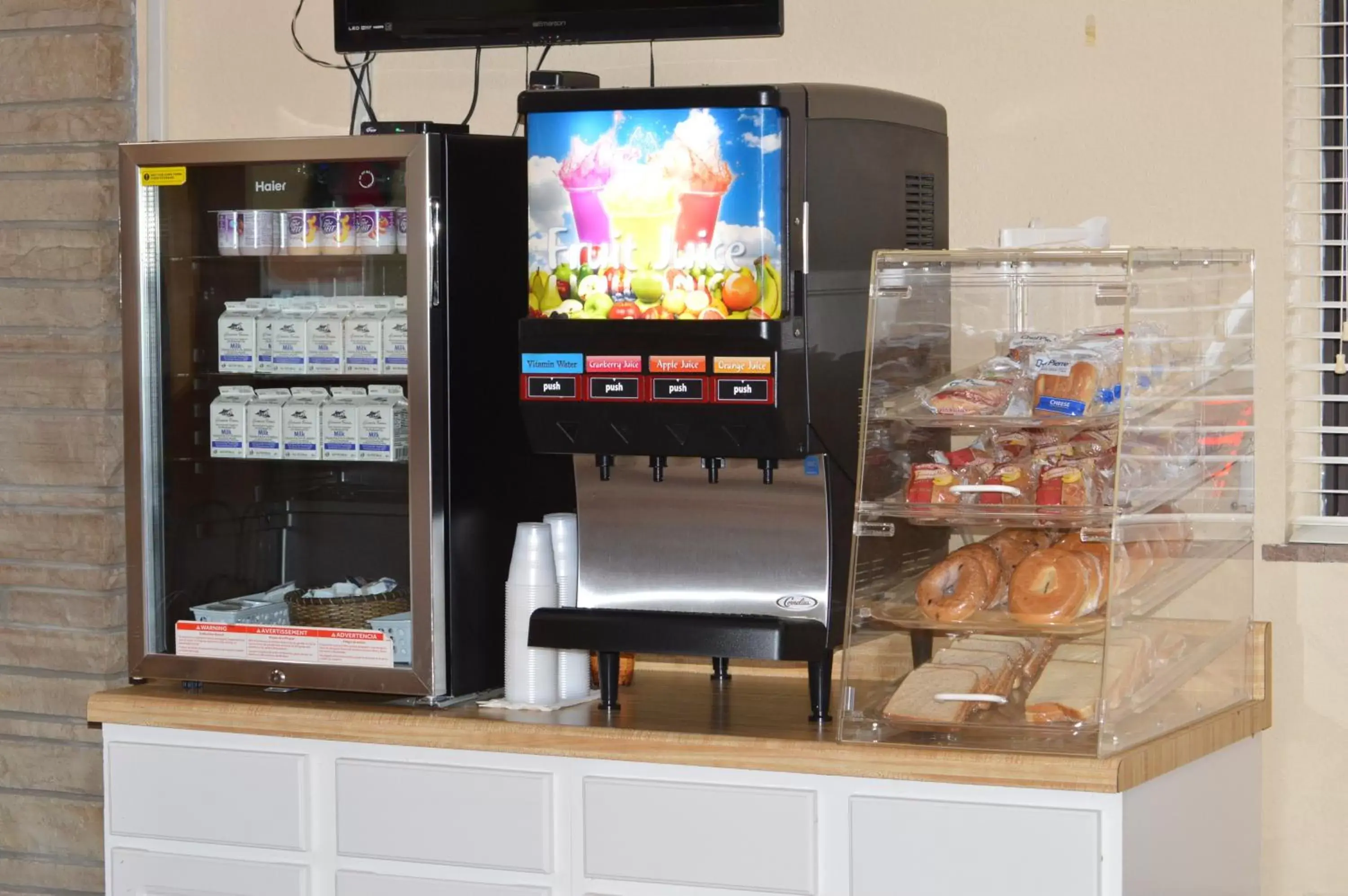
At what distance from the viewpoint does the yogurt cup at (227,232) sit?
3.06m

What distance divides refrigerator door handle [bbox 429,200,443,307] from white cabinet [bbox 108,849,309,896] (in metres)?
0.99

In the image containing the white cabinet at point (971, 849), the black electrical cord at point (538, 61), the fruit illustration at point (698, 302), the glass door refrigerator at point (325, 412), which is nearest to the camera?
the white cabinet at point (971, 849)

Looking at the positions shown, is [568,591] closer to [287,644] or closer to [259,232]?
[287,644]

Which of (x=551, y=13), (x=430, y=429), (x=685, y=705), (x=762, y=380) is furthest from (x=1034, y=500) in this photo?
(x=551, y=13)

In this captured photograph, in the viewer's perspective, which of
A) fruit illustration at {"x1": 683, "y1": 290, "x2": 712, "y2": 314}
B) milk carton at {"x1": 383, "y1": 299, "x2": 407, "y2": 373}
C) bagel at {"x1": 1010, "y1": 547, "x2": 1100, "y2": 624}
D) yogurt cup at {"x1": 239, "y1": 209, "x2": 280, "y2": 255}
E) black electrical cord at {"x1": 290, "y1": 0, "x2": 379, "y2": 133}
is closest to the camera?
bagel at {"x1": 1010, "y1": 547, "x2": 1100, "y2": 624}

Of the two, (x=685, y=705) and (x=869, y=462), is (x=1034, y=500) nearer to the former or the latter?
(x=869, y=462)

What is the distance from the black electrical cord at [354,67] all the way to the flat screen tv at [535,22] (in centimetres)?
24

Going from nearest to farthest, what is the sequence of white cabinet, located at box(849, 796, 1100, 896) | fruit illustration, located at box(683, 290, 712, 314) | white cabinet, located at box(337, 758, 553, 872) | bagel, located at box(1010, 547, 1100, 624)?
white cabinet, located at box(849, 796, 1100, 896), bagel, located at box(1010, 547, 1100, 624), fruit illustration, located at box(683, 290, 712, 314), white cabinet, located at box(337, 758, 553, 872)

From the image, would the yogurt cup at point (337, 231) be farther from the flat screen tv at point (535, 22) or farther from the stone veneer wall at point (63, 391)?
the stone veneer wall at point (63, 391)

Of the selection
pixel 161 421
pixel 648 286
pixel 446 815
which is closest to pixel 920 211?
pixel 648 286

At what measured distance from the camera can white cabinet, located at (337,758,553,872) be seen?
8.86 feet

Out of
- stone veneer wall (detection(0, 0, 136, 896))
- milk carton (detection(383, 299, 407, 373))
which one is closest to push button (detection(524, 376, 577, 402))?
milk carton (detection(383, 299, 407, 373))

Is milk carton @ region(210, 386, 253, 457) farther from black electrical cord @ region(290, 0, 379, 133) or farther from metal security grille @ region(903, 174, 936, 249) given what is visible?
metal security grille @ region(903, 174, 936, 249)

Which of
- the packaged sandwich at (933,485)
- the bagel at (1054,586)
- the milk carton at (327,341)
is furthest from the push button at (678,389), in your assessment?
the milk carton at (327,341)
